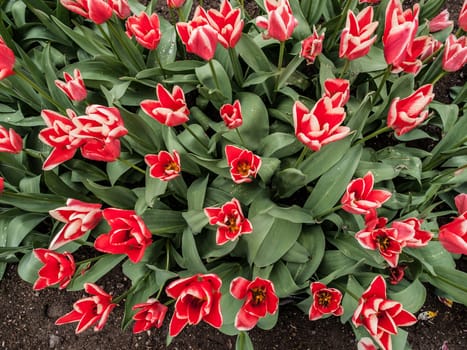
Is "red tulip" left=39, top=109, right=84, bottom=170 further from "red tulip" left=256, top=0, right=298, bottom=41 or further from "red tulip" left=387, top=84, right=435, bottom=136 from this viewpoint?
"red tulip" left=387, top=84, right=435, bottom=136

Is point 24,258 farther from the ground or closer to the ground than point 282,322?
farther from the ground

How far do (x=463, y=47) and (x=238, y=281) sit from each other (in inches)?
44.6

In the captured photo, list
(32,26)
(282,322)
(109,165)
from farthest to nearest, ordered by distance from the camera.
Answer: (32,26) < (282,322) < (109,165)

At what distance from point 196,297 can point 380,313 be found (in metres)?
0.51

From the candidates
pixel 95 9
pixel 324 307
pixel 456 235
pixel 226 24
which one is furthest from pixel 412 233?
pixel 95 9

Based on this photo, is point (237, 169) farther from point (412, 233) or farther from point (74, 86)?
point (74, 86)

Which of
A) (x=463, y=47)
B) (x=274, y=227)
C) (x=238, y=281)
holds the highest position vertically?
(x=463, y=47)

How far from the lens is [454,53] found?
1.46 metres

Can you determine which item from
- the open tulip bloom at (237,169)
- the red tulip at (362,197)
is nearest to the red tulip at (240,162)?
the open tulip bloom at (237,169)

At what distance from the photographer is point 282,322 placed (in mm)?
1854

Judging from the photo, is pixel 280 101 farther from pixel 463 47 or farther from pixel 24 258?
pixel 24 258

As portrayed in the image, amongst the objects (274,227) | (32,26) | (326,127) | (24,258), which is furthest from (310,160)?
(32,26)

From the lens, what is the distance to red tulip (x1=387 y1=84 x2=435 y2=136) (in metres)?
1.24

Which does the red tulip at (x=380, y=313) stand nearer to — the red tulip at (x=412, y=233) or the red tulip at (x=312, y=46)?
the red tulip at (x=412, y=233)
